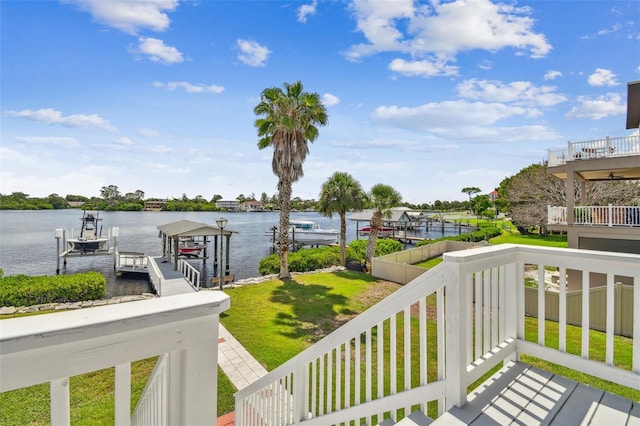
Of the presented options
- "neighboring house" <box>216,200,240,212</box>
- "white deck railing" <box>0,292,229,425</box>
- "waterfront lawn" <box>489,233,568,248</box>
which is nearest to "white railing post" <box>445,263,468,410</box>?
"white deck railing" <box>0,292,229,425</box>

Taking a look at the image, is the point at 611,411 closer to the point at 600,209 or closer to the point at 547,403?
the point at 547,403

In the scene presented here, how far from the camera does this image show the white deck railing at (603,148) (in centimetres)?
1065

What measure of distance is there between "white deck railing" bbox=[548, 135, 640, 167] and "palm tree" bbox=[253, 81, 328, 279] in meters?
10.2

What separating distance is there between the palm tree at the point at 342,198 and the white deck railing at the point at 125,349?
16.6 meters

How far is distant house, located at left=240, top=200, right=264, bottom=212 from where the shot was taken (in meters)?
114

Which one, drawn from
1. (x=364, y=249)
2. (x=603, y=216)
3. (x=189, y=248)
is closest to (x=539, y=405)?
(x=603, y=216)

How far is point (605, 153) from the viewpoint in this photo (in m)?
11.3

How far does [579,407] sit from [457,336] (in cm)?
109

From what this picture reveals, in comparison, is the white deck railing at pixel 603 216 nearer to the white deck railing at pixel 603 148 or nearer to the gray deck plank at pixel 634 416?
the white deck railing at pixel 603 148

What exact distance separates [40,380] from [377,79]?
1479 cm

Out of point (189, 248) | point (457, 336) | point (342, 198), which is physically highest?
point (342, 198)

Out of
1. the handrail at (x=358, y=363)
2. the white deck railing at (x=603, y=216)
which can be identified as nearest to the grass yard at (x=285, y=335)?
the handrail at (x=358, y=363)

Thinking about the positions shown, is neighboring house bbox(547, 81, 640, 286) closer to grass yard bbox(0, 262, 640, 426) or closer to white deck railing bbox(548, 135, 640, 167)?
white deck railing bbox(548, 135, 640, 167)

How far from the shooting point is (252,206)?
380ft
